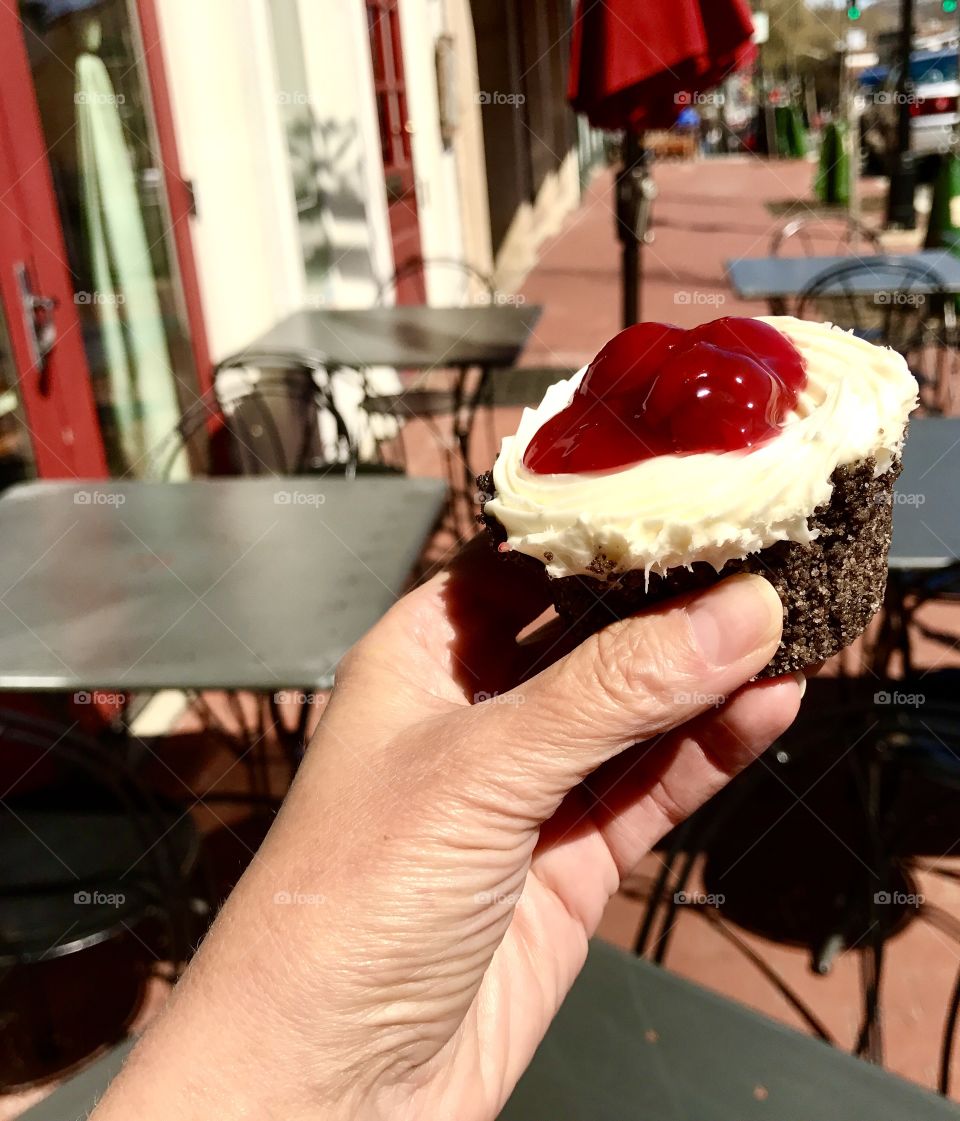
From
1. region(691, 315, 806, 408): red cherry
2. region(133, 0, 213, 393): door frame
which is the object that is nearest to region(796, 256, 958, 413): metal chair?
region(133, 0, 213, 393): door frame

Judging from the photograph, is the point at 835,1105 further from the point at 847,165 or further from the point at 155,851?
the point at 847,165

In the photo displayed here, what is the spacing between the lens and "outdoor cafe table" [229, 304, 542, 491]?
439 centimetres

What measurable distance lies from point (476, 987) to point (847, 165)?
1536cm

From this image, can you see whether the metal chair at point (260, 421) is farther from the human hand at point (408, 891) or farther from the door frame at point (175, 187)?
the human hand at point (408, 891)

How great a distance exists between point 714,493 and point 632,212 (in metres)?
3.70

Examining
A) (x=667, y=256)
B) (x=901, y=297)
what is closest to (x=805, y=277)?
(x=901, y=297)

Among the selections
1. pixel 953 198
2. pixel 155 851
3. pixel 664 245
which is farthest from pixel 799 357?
pixel 664 245

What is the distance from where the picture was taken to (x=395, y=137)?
7418 millimetres

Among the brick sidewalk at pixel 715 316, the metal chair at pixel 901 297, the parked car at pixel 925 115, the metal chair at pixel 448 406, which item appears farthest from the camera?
the parked car at pixel 925 115

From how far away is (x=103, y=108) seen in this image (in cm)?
→ 385

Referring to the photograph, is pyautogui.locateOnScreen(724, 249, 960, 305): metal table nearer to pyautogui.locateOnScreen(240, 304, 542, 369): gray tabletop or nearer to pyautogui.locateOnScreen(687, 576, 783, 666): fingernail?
pyautogui.locateOnScreen(240, 304, 542, 369): gray tabletop

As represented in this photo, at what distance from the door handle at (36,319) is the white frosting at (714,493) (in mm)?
2606

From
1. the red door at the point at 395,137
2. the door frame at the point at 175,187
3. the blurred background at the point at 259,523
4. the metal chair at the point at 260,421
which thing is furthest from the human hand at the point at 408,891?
the red door at the point at 395,137

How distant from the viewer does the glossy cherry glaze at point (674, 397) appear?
1294 mm
